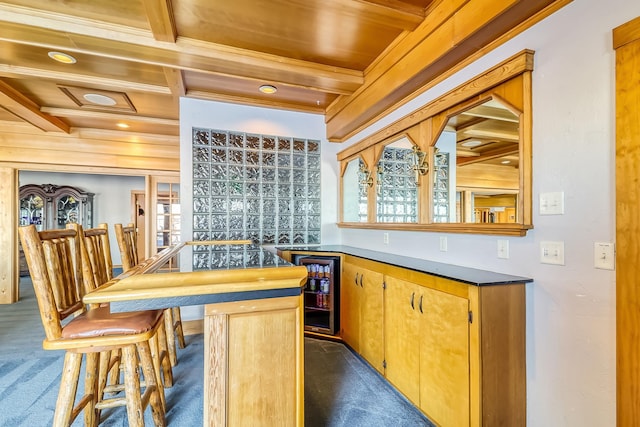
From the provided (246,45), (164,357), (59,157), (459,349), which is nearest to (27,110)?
(59,157)

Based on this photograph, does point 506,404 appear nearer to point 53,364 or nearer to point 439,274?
point 439,274

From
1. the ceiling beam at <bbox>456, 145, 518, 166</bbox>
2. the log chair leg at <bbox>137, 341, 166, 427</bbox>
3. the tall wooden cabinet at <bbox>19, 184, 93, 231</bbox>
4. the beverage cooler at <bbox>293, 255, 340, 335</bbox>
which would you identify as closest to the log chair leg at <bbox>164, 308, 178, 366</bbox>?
the log chair leg at <bbox>137, 341, 166, 427</bbox>

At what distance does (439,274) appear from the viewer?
1.75 m

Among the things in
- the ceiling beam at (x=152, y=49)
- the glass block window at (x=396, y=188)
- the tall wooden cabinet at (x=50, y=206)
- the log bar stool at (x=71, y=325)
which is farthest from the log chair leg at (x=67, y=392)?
the tall wooden cabinet at (x=50, y=206)

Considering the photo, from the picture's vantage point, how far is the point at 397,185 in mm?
2869

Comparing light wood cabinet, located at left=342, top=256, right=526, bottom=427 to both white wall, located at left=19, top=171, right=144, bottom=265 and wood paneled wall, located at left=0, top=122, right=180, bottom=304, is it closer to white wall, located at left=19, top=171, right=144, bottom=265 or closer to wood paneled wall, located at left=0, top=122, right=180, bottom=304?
wood paneled wall, located at left=0, top=122, right=180, bottom=304

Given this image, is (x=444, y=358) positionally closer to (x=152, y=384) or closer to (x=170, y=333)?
(x=152, y=384)

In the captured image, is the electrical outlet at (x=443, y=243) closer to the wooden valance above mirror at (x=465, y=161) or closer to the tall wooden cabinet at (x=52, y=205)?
the wooden valance above mirror at (x=465, y=161)

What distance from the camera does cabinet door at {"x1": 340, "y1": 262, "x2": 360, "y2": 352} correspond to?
8.97 feet

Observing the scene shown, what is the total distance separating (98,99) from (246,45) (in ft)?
7.59

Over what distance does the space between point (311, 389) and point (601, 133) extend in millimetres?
2360

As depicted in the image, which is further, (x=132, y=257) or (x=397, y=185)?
(x=397, y=185)

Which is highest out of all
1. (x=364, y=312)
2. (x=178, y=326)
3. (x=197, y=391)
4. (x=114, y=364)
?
(x=364, y=312)

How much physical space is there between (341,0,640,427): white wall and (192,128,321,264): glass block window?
2.53 m
